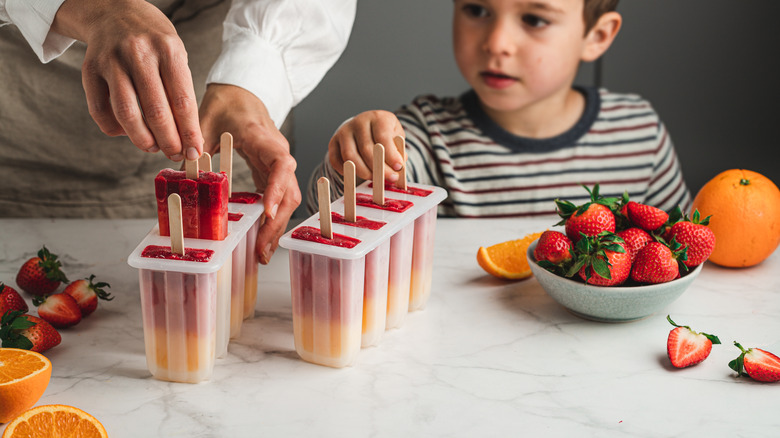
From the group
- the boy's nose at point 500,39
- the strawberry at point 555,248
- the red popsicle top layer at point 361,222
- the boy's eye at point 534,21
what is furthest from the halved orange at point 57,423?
the boy's eye at point 534,21

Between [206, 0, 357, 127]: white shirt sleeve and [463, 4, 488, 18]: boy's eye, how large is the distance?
32 cm

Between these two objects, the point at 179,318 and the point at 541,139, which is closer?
the point at 179,318

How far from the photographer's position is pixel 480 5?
5.71ft

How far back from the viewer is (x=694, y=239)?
108 cm

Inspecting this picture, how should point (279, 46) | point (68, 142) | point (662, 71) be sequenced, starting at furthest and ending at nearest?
point (662, 71)
point (68, 142)
point (279, 46)

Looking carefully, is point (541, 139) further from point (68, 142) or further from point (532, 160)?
point (68, 142)

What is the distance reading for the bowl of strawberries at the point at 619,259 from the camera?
103 cm

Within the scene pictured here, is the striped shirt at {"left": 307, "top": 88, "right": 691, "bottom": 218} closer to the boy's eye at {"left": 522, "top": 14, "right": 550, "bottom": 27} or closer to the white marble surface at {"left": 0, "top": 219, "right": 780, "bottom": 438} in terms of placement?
the boy's eye at {"left": 522, "top": 14, "right": 550, "bottom": 27}

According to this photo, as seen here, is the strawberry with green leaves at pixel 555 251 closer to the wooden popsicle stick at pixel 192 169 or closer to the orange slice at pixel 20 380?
the wooden popsicle stick at pixel 192 169

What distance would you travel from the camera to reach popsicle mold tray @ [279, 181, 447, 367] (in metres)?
0.92

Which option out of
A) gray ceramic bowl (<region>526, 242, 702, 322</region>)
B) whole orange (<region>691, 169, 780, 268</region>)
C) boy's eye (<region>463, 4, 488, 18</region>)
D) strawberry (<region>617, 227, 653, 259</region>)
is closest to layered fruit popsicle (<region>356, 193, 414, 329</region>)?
gray ceramic bowl (<region>526, 242, 702, 322</region>)

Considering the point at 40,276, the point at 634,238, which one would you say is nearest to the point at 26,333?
the point at 40,276

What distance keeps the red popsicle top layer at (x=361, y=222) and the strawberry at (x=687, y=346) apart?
16.8 inches

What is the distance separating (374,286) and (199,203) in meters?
0.26
